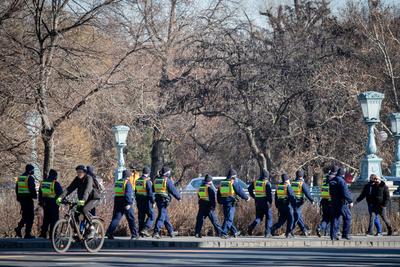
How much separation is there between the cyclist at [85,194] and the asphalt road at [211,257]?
2.64ft

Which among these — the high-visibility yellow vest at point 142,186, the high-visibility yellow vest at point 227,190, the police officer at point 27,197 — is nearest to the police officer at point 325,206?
the high-visibility yellow vest at point 227,190

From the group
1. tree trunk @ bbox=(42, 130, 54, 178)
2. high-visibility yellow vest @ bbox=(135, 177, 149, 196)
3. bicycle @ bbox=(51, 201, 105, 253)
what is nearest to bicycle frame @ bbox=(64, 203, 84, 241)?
bicycle @ bbox=(51, 201, 105, 253)

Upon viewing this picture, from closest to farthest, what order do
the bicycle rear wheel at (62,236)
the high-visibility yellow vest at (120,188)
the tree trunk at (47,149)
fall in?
the bicycle rear wheel at (62,236), the high-visibility yellow vest at (120,188), the tree trunk at (47,149)

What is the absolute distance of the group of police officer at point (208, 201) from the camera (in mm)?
26047

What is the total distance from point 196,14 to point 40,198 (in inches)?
875

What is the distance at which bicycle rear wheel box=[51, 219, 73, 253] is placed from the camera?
21891mm

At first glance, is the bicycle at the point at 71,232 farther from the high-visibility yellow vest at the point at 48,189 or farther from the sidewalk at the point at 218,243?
the high-visibility yellow vest at the point at 48,189

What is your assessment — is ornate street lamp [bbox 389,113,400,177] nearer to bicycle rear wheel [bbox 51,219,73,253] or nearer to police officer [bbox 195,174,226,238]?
police officer [bbox 195,174,226,238]

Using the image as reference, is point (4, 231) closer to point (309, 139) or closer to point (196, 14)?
point (309, 139)

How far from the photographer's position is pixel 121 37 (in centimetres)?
3134

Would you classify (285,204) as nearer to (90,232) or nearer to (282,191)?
(282,191)

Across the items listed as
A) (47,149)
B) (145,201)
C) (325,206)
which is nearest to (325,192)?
(325,206)

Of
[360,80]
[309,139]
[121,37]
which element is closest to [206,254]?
[121,37]

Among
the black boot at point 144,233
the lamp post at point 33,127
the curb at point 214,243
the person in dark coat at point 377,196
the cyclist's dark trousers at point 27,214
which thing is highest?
the lamp post at point 33,127
